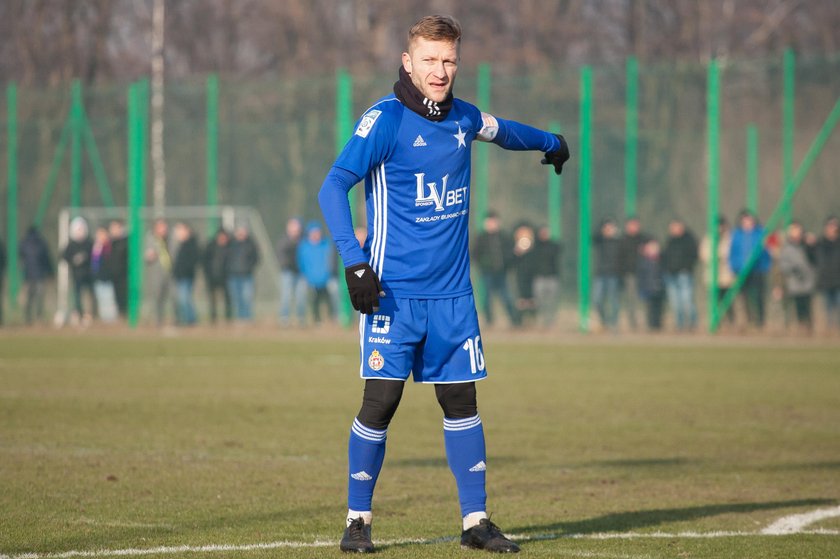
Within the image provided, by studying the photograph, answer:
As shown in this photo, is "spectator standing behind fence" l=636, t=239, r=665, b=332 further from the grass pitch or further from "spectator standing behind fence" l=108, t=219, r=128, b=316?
"spectator standing behind fence" l=108, t=219, r=128, b=316

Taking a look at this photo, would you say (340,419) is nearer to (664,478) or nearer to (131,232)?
(664,478)

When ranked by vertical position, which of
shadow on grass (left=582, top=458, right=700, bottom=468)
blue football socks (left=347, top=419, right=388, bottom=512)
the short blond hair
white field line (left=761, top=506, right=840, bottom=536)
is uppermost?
the short blond hair

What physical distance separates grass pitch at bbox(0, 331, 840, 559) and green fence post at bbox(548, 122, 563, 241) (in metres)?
10.3

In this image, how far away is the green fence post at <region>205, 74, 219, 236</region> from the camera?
30.3 meters

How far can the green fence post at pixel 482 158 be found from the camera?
28078 millimetres

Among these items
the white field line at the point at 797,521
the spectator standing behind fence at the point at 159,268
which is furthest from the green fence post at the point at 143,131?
the white field line at the point at 797,521

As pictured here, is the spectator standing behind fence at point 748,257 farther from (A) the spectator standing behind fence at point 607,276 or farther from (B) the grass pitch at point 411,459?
(B) the grass pitch at point 411,459

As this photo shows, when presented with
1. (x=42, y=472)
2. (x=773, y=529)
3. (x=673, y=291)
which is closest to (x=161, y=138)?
(x=673, y=291)

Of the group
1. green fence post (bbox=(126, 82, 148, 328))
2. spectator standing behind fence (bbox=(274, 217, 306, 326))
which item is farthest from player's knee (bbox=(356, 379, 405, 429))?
green fence post (bbox=(126, 82, 148, 328))

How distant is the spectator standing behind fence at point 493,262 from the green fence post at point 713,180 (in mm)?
3537

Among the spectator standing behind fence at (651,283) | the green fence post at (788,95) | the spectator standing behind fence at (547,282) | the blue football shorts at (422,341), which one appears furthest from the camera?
the green fence post at (788,95)

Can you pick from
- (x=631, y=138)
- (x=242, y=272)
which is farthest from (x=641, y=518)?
(x=631, y=138)

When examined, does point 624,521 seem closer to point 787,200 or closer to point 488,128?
Result: point 488,128

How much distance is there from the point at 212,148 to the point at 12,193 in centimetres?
430
